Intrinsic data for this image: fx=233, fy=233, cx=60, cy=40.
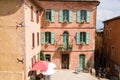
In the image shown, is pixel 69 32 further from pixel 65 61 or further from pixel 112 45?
pixel 112 45

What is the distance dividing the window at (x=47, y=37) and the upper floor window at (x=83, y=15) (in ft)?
14.1

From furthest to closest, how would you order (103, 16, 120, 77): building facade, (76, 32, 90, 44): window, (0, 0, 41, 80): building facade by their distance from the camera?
1. (76, 32, 90, 44): window
2. (103, 16, 120, 77): building facade
3. (0, 0, 41, 80): building facade

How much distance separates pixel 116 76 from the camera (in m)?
31.7

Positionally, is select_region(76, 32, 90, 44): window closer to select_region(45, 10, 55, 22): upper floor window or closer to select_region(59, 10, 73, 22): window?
select_region(59, 10, 73, 22): window

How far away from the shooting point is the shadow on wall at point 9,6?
20.6m

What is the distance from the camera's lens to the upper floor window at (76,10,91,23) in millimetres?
33259

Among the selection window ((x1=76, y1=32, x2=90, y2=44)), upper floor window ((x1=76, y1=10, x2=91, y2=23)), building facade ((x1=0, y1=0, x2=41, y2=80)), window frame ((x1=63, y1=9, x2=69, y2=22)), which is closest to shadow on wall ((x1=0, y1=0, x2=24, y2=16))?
building facade ((x1=0, y1=0, x2=41, y2=80))

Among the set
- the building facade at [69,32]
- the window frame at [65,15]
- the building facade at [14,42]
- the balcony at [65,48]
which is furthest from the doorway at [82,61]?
the building facade at [14,42]

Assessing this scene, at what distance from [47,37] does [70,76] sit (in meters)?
7.06

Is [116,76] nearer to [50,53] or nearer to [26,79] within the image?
[50,53]

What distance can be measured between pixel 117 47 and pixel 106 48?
7.14 m

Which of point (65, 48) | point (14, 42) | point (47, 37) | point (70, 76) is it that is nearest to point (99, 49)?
point (65, 48)

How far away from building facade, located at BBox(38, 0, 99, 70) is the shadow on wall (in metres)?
12.4

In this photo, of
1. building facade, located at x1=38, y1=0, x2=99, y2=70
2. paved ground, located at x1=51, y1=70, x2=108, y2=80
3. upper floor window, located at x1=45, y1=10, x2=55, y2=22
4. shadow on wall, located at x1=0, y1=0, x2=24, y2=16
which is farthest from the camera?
building facade, located at x1=38, y1=0, x2=99, y2=70
